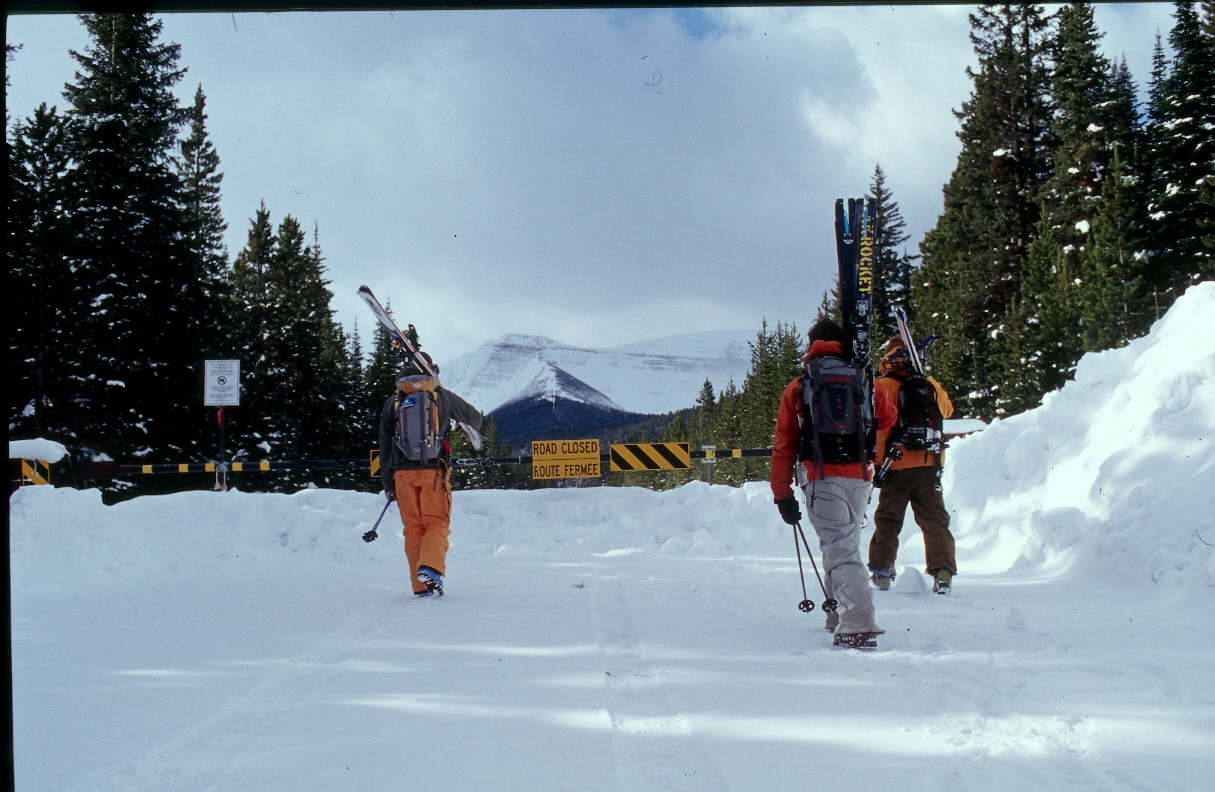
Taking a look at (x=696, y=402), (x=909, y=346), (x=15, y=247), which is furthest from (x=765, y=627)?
(x=696, y=402)

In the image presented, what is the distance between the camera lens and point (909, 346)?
265 inches

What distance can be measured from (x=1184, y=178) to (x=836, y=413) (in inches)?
878

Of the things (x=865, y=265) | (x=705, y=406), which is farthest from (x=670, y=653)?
(x=705, y=406)

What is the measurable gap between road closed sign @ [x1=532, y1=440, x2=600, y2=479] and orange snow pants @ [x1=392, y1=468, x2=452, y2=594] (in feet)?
22.2

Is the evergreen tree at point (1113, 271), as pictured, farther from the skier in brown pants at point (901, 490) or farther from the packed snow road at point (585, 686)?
the packed snow road at point (585, 686)

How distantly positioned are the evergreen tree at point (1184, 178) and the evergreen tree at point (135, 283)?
59.8 ft

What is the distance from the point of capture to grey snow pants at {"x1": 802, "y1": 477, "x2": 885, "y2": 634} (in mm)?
4570

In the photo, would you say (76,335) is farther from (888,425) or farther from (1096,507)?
(1096,507)

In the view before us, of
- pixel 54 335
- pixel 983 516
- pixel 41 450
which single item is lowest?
pixel 983 516

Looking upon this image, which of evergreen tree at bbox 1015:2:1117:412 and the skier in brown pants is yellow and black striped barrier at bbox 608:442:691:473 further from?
evergreen tree at bbox 1015:2:1117:412

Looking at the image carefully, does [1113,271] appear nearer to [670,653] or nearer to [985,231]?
[985,231]

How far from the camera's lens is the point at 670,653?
4230 millimetres

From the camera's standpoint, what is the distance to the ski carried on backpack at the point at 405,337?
7.07m

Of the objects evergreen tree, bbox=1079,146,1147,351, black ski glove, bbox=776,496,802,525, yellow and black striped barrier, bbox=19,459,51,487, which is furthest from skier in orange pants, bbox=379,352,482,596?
evergreen tree, bbox=1079,146,1147,351
